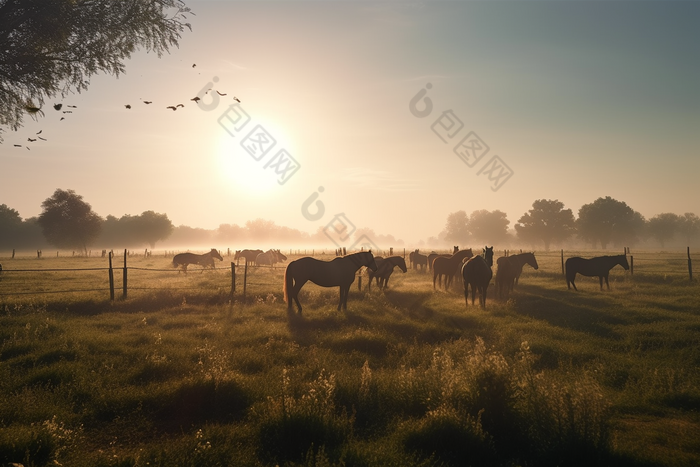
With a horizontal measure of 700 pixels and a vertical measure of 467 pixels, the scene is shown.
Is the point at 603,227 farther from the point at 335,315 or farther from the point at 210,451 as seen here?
the point at 210,451

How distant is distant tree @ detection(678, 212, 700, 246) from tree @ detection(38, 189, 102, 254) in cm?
17666

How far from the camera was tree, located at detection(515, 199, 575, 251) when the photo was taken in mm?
96531

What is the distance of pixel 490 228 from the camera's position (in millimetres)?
127312

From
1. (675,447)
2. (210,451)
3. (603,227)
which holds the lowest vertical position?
(675,447)

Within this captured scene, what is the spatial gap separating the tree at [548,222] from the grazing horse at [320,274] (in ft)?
314

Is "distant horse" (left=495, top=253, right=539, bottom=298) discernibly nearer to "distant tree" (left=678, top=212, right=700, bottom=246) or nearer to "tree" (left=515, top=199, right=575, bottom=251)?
"tree" (left=515, top=199, right=575, bottom=251)

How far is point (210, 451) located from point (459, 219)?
150 m

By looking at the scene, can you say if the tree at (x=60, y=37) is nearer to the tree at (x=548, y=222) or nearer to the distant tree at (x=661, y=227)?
the tree at (x=548, y=222)

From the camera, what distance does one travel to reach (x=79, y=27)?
34.4 feet

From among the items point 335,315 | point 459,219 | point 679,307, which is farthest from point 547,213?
point 335,315

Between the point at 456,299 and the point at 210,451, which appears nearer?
the point at 210,451

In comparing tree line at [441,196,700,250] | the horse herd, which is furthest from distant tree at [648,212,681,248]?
the horse herd

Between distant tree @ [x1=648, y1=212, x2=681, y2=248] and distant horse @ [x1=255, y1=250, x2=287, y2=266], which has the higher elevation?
distant tree @ [x1=648, y1=212, x2=681, y2=248]

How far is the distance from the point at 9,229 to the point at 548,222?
139460 mm
